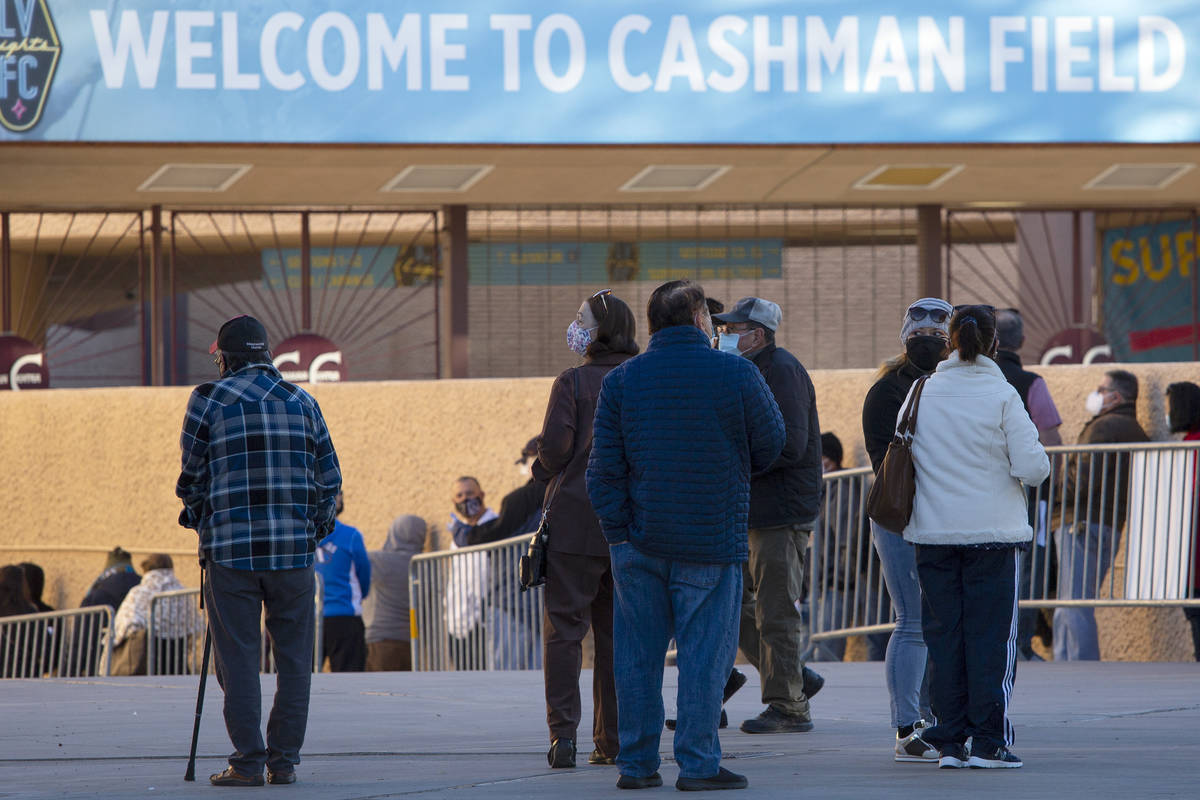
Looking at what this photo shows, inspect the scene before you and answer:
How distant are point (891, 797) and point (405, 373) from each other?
12.7m

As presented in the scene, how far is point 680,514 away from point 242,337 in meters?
1.76

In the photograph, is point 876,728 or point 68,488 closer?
point 876,728

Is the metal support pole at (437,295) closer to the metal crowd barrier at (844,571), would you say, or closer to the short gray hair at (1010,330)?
the metal crowd barrier at (844,571)

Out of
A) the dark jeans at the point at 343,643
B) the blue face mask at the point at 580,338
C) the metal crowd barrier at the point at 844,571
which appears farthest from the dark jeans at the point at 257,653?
the dark jeans at the point at 343,643

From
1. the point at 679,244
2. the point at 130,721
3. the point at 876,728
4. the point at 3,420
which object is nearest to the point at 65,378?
the point at 3,420

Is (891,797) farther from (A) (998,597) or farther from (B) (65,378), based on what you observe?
(B) (65,378)

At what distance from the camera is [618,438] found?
217 inches

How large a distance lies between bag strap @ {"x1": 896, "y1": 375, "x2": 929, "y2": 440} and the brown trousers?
299 inches

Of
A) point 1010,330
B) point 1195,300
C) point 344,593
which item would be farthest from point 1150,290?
point 1010,330

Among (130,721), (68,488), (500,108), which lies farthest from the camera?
(68,488)

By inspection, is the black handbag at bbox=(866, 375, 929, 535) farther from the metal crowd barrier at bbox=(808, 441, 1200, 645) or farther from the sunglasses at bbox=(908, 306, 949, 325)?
the metal crowd barrier at bbox=(808, 441, 1200, 645)

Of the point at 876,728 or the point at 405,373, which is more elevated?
the point at 405,373

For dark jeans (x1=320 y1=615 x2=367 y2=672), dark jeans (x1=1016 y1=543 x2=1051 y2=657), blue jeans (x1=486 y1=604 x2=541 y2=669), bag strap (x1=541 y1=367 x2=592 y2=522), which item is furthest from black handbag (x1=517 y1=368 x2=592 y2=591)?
dark jeans (x1=320 y1=615 x2=367 y2=672)

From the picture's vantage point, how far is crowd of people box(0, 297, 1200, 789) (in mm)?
5453
